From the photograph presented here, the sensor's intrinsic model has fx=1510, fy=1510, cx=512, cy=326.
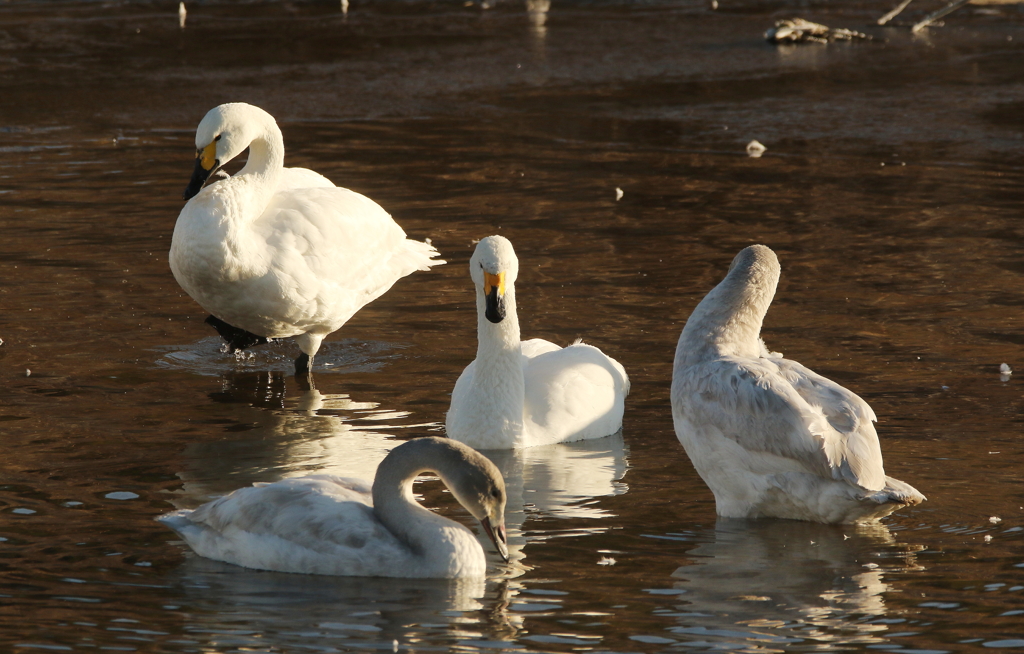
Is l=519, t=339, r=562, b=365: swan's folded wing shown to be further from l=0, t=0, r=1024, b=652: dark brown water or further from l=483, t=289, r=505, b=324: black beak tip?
l=483, t=289, r=505, b=324: black beak tip

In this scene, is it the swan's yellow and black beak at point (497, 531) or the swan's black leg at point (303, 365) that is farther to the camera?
the swan's black leg at point (303, 365)

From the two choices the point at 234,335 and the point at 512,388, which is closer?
the point at 512,388

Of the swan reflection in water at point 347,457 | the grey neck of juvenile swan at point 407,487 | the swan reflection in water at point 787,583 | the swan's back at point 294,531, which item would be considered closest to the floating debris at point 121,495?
the swan reflection in water at point 347,457

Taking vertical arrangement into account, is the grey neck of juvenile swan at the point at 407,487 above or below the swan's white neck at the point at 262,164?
below

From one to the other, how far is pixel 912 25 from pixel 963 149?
283 inches

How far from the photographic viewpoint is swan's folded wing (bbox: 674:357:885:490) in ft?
19.7

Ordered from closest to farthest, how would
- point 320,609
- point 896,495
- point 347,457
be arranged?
point 320,609 < point 896,495 < point 347,457

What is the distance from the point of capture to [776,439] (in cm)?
608

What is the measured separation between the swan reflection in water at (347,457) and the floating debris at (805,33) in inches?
503

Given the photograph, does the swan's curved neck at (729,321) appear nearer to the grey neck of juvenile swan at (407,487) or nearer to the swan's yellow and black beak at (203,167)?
the grey neck of juvenile swan at (407,487)

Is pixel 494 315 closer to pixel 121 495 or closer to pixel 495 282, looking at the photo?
pixel 495 282

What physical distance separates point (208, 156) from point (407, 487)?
3.80 meters

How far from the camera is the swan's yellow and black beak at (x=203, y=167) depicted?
8711 mm

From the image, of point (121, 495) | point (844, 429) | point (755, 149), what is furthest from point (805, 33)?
point (121, 495)
